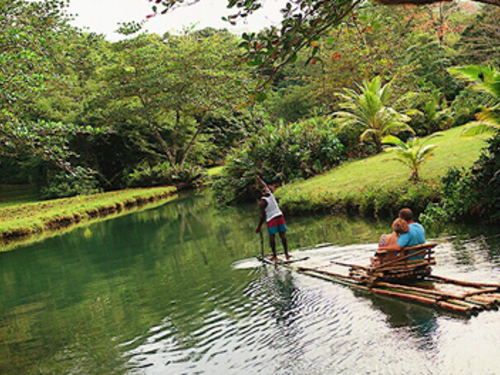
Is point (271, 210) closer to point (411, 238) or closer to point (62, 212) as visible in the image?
point (411, 238)

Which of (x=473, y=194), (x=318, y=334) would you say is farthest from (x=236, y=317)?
(x=473, y=194)

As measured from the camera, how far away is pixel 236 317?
776cm

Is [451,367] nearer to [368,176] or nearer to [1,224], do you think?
[368,176]

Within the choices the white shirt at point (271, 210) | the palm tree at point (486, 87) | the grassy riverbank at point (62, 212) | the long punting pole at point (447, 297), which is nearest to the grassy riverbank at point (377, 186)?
the palm tree at point (486, 87)

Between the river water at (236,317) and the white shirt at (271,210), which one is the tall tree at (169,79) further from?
the white shirt at (271,210)

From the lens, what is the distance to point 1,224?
22.8 meters

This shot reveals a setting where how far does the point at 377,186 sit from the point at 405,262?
26.1ft

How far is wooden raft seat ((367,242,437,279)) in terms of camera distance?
7016 mm

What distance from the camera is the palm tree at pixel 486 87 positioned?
10.2 metres

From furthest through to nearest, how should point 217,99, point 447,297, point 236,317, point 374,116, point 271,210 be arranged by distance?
1. point 217,99
2. point 374,116
3. point 271,210
4. point 236,317
5. point 447,297

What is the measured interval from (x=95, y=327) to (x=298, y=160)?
15.2 metres

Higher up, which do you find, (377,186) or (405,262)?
(377,186)

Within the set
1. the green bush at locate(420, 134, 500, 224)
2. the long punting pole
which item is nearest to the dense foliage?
the green bush at locate(420, 134, 500, 224)

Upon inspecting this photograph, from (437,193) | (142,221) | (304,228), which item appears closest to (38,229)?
(142,221)
